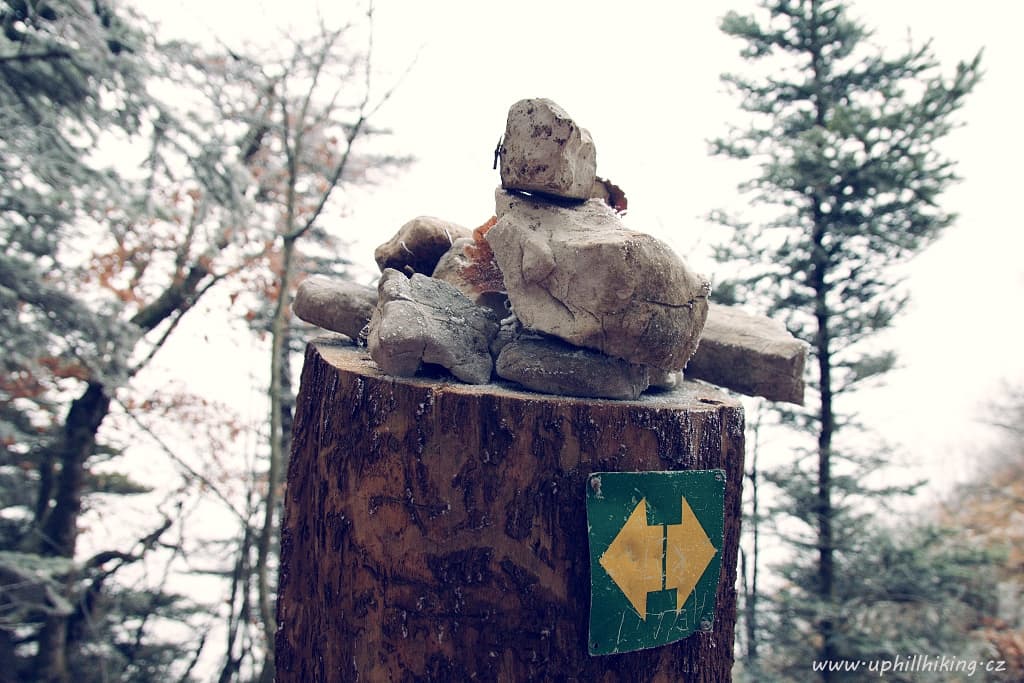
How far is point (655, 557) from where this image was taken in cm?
157

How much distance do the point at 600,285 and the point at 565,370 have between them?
213 millimetres

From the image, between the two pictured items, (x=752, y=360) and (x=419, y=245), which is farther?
(x=419, y=245)

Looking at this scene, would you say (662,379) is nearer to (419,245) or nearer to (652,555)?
(652,555)

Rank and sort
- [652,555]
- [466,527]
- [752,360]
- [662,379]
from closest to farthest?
1. [466,527]
2. [652,555]
3. [662,379]
4. [752,360]

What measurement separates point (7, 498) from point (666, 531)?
20.3 feet

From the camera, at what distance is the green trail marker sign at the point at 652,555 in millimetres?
1492

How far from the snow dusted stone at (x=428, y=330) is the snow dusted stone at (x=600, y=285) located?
13cm

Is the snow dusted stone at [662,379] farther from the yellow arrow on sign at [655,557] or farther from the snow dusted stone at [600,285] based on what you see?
the yellow arrow on sign at [655,557]

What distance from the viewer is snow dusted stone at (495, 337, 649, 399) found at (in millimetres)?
1578

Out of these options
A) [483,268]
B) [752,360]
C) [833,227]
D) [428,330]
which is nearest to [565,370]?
[428,330]

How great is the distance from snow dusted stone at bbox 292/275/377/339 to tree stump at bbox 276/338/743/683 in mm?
461

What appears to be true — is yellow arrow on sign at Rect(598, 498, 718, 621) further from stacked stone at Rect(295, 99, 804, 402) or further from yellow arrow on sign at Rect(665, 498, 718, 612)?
stacked stone at Rect(295, 99, 804, 402)

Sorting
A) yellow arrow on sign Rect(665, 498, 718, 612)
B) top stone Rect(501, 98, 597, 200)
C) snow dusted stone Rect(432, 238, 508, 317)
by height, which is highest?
top stone Rect(501, 98, 597, 200)

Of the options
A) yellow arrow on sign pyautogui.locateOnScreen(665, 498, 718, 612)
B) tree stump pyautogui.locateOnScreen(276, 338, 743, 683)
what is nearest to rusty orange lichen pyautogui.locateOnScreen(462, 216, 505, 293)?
tree stump pyautogui.locateOnScreen(276, 338, 743, 683)
